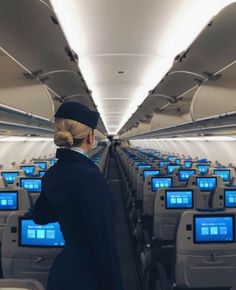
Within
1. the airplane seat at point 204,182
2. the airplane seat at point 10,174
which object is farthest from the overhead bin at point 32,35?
the airplane seat at point 10,174

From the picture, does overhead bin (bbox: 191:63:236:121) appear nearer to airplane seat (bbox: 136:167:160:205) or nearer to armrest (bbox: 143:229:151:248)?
airplane seat (bbox: 136:167:160:205)

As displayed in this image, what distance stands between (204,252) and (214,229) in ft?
0.96

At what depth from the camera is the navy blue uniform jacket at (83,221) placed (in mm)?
2479

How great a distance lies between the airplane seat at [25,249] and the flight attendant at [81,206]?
150 cm

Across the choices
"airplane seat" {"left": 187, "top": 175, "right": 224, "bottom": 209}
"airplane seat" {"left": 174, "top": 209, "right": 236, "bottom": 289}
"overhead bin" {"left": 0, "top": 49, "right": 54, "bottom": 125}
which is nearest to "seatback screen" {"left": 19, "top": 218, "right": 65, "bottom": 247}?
"airplane seat" {"left": 174, "top": 209, "right": 236, "bottom": 289}

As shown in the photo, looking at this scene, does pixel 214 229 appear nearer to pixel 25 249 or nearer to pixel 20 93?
pixel 25 249

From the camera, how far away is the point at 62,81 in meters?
8.05

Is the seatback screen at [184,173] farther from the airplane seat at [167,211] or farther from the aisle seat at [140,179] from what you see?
the airplane seat at [167,211]

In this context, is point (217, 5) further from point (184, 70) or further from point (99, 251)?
point (184, 70)

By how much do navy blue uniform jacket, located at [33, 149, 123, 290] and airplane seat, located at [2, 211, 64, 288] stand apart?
1.47 metres

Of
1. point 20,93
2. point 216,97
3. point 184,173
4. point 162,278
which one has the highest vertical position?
point 20,93

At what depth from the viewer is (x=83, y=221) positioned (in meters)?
2.54

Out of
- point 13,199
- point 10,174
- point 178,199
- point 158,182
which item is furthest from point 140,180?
point 13,199

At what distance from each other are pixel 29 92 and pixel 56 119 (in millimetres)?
5558
